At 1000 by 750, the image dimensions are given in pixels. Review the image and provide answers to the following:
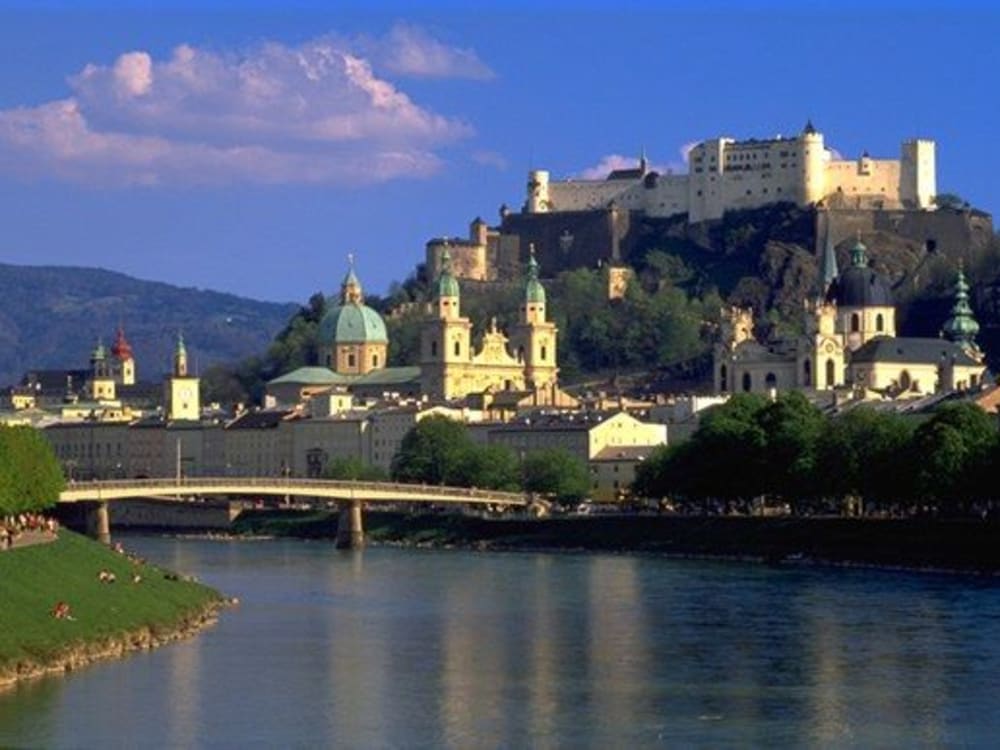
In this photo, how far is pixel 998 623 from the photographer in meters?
59.4

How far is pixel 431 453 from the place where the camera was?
12081 centimetres

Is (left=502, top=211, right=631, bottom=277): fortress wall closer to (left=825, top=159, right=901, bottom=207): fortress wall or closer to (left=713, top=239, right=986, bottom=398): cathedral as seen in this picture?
(left=825, top=159, right=901, bottom=207): fortress wall

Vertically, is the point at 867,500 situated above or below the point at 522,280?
below

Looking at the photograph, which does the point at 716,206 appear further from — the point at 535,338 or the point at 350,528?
the point at 350,528

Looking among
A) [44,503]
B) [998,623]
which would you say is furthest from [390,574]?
[998,623]

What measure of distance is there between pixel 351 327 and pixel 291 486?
6296 centimetres

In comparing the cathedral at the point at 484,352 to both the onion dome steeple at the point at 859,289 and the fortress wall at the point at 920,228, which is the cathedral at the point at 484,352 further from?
the onion dome steeple at the point at 859,289

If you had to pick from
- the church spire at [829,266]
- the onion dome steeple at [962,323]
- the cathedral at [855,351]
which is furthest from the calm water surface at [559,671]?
the church spire at [829,266]

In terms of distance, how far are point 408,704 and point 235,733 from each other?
4118 millimetres

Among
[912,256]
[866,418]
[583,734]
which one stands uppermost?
[912,256]

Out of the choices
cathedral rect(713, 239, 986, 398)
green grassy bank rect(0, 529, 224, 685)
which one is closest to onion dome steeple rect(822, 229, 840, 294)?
cathedral rect(713, 239, 986, 398)

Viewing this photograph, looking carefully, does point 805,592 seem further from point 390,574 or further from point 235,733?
point 235,733

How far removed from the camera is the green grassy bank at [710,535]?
78.6m

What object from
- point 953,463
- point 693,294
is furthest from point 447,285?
point 953,463
